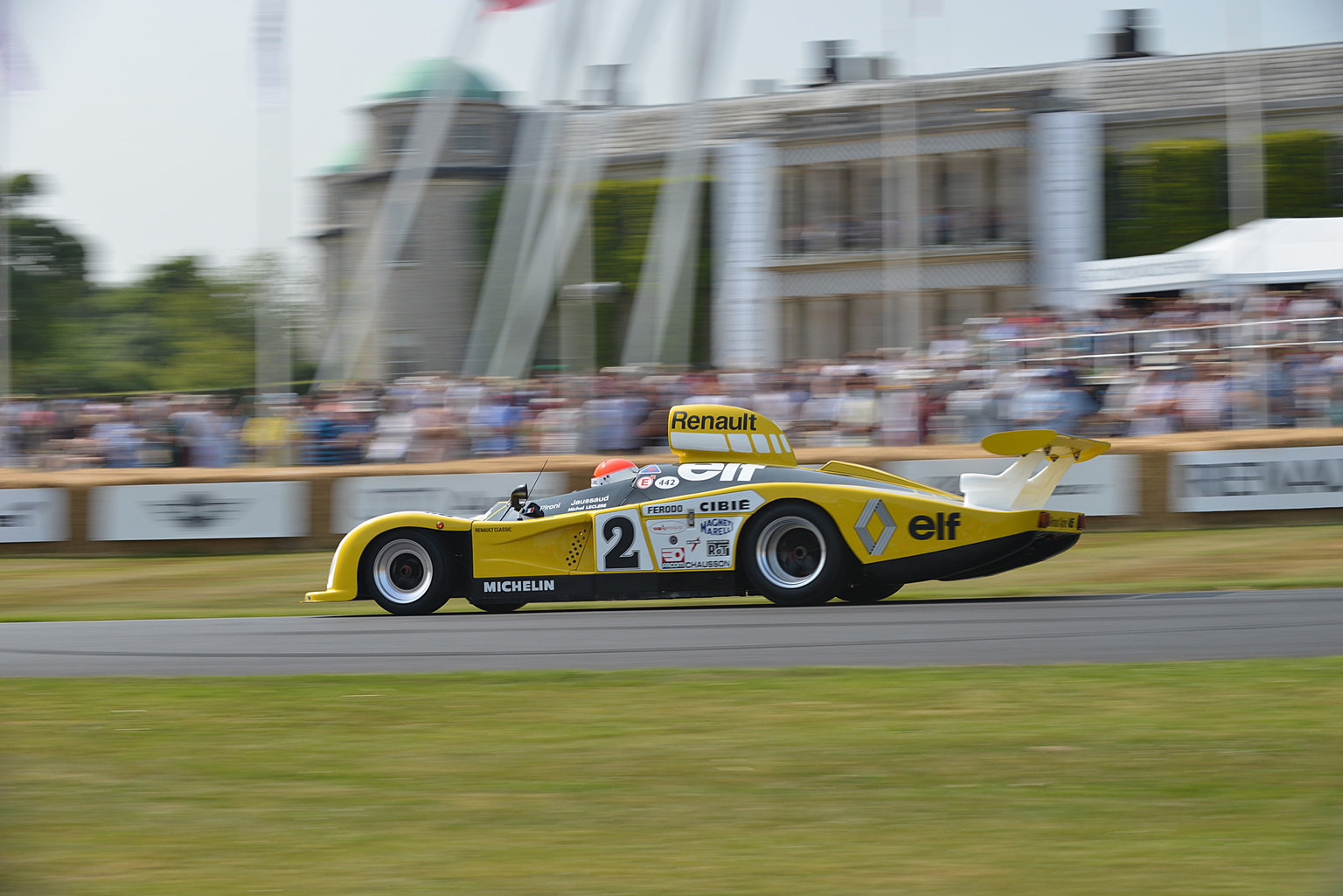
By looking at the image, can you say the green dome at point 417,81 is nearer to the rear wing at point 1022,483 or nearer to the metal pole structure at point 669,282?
the metal pole structure at point 669,282

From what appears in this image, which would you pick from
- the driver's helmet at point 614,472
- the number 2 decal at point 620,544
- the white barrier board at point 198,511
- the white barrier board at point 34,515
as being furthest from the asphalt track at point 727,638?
the white barrier board at point 34,515

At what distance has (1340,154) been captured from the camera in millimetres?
30844

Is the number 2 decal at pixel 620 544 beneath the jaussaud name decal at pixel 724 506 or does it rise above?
beneath

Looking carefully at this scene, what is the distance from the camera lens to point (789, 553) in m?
10.6

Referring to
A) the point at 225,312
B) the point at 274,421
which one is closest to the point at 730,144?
the point at 274,421

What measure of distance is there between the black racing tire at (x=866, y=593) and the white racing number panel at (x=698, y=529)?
3.98ft

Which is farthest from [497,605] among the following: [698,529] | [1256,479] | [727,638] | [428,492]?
[1256,479]

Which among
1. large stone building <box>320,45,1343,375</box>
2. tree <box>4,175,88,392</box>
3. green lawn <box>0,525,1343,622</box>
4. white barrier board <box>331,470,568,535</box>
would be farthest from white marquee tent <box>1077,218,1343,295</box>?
tree <box>4,175,88,392</box>

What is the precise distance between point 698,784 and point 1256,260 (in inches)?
690

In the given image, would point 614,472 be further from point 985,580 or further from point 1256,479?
point 1256,479

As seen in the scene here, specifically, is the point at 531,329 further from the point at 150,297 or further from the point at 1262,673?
the point at 150,297

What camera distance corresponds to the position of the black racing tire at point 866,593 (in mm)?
11227

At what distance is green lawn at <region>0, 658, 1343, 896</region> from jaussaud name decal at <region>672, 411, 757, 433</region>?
375cm

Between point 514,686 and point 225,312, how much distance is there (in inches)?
3123
